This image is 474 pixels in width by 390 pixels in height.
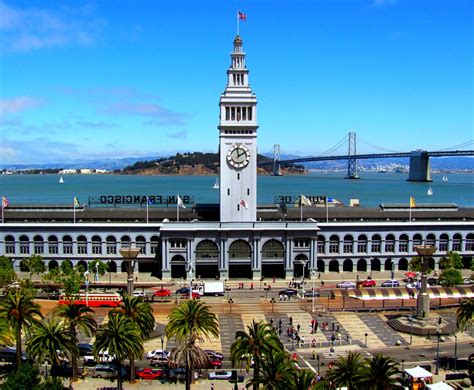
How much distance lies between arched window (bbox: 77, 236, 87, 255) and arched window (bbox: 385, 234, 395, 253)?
4853cm

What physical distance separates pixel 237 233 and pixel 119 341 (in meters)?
43.6

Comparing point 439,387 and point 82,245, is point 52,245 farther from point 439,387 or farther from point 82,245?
point 439,387

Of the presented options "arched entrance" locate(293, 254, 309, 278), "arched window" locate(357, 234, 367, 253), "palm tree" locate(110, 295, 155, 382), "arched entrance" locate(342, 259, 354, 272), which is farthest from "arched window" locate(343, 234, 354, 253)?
"palm tree" locate(110, 295, 155, 382)

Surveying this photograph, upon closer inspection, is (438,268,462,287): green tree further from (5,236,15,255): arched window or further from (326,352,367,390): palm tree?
(5,236,15,255): arched window

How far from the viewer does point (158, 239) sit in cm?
9100

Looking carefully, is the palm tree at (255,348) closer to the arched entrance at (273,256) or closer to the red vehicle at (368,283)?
the red vehicle at (368,283)

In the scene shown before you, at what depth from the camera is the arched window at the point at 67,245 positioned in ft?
298

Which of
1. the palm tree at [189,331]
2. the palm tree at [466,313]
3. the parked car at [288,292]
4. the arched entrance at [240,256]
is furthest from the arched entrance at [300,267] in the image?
the palm tree at [189,331]

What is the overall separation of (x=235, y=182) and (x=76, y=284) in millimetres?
28887

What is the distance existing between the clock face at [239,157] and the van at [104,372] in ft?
140

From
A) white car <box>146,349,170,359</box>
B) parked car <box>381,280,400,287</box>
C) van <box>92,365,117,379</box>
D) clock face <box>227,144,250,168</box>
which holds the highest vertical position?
clock face <box>227,144,250,168</box>

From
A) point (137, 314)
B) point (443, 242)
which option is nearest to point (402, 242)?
point (443, 242)

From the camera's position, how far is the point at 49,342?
146 ft

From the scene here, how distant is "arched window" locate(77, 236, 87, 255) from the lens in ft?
299
